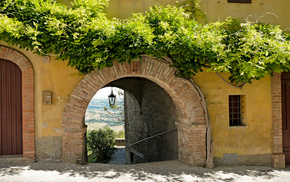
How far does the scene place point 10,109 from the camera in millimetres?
6117

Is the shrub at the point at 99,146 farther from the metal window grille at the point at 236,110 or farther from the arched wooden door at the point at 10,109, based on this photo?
the metal window grille at the point at 236,110

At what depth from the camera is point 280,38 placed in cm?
653

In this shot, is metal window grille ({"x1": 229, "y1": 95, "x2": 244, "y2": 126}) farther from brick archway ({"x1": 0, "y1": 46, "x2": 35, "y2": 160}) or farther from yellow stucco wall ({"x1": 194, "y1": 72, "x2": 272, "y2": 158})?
brick archway ({"x1": 0, "y1": 46, "x2": 35, "y2": 160})

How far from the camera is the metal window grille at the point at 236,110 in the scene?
7.41 m

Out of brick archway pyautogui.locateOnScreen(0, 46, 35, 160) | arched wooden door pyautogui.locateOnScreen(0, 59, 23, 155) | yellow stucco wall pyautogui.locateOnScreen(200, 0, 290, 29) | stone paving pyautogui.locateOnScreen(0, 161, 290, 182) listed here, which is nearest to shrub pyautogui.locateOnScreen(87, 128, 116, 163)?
stone paving pyautogui.locateOnScreen(0, 161, 290, 182)

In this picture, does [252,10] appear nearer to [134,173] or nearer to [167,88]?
[167,88]

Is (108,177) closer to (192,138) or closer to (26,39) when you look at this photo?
(192,138)

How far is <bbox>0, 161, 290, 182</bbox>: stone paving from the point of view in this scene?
5365 millimetres

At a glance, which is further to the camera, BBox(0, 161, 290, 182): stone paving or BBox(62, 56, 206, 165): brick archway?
BBox(62, 56, 206, 165): brick archway

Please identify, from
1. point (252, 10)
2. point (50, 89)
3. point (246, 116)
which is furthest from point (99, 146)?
point (252, 10)

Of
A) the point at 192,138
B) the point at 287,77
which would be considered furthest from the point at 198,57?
the point at 287,77

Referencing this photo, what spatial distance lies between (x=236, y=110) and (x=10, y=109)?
5.48m

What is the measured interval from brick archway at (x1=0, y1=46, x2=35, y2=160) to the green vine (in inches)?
13.1

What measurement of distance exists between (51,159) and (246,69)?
4555 millimetres
